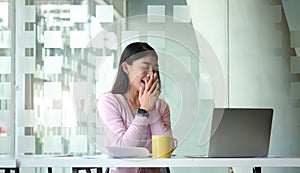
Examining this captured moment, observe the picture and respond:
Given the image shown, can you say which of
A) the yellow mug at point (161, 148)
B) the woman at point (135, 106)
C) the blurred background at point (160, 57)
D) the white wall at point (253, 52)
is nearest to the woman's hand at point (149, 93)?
the woman at point (135, 106)

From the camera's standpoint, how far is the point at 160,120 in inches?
96.1

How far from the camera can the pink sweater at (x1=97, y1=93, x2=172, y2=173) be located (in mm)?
2297

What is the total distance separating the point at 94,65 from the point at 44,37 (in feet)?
1.29

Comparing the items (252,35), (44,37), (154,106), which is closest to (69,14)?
(44,37)

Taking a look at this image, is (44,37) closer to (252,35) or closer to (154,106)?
(252,35)

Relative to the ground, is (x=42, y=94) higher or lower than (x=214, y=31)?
lower

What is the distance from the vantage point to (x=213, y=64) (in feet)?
13.6

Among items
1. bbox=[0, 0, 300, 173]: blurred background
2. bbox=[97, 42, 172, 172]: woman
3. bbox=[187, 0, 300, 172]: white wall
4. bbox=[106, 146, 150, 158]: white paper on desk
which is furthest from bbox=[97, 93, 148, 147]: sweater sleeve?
bbox=[187, 0, 300, 172]: white wall

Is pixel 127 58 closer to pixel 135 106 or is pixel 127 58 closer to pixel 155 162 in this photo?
pixel 135 106

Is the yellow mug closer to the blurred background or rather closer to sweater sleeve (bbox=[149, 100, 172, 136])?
sweater sleeve (bbox=[149, 100, 172, 136])

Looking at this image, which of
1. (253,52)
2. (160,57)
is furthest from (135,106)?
(253,52)

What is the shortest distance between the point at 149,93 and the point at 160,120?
4.9 inches

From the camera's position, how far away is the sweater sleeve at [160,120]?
2.40 meters

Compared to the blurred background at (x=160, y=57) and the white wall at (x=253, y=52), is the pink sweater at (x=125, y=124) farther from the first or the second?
the white wall at (x=253, y=52)
